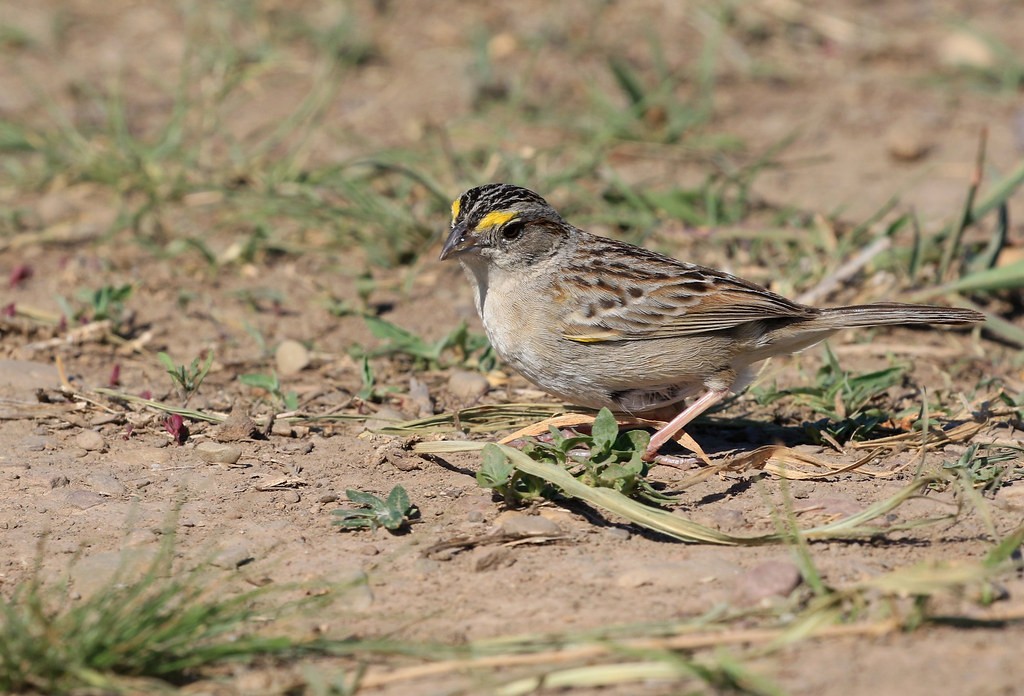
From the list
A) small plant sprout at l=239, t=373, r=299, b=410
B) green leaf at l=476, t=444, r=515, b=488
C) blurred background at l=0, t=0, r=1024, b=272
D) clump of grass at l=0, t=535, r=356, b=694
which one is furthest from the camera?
blurred background at l=0, t=0, r=1024, b=272

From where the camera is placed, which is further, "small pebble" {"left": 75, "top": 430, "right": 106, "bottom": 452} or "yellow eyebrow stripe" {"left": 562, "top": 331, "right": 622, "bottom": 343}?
"small pebble" {"left": 75, "top": 430, "right": 106, "bottom": 452}

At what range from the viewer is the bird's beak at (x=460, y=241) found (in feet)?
18.0

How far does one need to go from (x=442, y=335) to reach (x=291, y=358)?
940mm

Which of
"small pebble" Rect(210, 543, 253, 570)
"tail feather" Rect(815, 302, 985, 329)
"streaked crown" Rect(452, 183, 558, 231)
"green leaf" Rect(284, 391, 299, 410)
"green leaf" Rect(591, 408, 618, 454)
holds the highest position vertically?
"streaked crown" Rect(452, 183, 558, 231)

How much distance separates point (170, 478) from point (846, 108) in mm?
6868

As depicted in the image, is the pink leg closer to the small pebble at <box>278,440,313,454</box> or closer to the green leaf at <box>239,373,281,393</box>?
the small pebble at <box>278,440,313,454</box>

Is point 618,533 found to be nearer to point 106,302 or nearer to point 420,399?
point 420,399

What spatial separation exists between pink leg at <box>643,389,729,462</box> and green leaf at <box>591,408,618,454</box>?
0.47 metres

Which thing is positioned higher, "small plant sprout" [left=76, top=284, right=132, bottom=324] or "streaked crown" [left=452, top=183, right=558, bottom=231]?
"streaked crown" [left=452, top=183, right=558, bottom=231]

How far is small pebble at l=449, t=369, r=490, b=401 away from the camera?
20.3 feet

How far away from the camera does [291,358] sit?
6.44 metres

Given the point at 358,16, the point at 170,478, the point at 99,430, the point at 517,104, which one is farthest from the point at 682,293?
the point at 358,16

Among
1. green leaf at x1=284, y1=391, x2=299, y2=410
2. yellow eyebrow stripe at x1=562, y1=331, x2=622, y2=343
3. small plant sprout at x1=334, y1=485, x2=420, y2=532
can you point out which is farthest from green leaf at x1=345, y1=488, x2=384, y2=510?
green leaf at x1=284, y1=391, x2=299, y2=410

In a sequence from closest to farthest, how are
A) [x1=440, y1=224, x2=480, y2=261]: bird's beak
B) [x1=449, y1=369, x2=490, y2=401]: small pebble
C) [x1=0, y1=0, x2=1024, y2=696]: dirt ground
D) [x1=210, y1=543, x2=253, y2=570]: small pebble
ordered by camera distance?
1. [x1=0, y1=0, x2=1024, y2=696]: dirt ground
2. [x1=210, y1=543, x2=253, y2=570]: small pebble
3. [x1=440, y1=224, x2=480, y2=261]: bird's beak
4. [x1=449, y1=369, x2=490, y2=401]: small pebble
